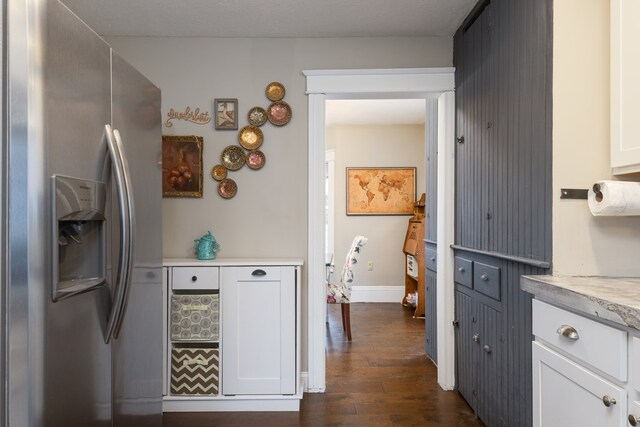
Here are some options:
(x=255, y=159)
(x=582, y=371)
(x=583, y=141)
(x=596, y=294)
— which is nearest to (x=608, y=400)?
(x=582, y=371)

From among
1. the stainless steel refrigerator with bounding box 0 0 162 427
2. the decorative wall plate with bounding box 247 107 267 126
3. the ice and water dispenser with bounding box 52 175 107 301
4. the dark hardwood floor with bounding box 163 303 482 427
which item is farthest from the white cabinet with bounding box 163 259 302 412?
the ice and water dispenser with bounding box 52 175 107 301

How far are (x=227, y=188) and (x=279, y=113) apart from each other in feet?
1.95

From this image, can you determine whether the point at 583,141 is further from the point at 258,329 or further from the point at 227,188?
the point at 227,188

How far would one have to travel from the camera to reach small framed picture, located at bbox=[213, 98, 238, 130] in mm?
2820

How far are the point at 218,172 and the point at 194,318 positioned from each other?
931 mm

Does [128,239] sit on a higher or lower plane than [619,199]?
lower

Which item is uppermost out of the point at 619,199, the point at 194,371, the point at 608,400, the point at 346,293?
the point at 619,199

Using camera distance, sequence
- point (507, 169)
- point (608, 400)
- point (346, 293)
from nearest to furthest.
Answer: point (608, 400) < point (507, 169) < point (346, 293)

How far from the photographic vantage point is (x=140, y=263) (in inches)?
64.2

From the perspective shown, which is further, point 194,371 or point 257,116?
point 257,116

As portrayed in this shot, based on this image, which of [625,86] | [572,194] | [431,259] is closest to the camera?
[625,86]

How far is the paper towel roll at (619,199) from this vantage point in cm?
145

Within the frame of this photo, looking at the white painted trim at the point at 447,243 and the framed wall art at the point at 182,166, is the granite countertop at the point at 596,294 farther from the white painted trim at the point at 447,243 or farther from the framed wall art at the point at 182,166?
the framed wall art at the point at 182,166

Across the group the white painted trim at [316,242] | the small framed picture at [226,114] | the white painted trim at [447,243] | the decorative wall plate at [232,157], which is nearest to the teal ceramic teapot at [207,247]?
the decorative wall plate at [232,157]
